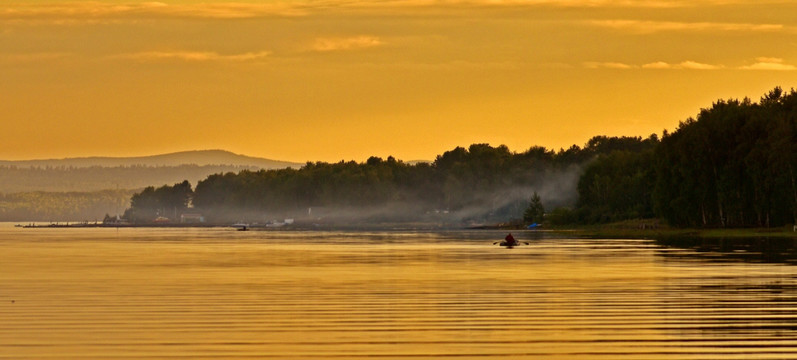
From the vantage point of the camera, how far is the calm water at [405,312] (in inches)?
1144

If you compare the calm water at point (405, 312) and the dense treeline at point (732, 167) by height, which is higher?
the dense treeline at point (732, 167)

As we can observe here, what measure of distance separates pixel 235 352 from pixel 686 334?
34.7 feet

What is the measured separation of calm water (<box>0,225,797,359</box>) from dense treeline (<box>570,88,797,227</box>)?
6683 centimetres

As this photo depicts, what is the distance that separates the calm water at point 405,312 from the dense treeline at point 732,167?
219 ft

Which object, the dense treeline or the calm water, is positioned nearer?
the calm water

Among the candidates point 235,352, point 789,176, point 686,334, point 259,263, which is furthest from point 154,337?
point 789,176

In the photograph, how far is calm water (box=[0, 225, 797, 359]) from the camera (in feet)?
95.3

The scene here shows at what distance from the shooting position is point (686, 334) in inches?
1243

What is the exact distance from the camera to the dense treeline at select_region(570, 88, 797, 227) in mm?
129000

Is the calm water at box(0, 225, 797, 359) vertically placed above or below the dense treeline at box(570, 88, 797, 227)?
below

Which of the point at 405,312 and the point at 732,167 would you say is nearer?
the point at 405,312

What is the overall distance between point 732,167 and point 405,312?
107 m

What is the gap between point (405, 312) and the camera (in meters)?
38.0

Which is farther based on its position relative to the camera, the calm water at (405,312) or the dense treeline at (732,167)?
the dense treeline at (732,167)
